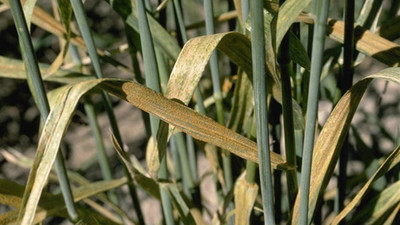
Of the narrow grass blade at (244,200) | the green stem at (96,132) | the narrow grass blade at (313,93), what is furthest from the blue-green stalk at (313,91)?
the green stem at (96,132)

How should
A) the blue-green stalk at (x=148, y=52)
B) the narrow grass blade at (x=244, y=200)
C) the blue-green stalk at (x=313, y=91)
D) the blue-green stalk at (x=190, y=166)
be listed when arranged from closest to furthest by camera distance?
the blue-green stalk at (x=313, y=91) < the blue-green stalk at (x=148, y=52) < the narrow grass blade at (x=244, y=200) < the blue-green stalk at (x=190, y=166)

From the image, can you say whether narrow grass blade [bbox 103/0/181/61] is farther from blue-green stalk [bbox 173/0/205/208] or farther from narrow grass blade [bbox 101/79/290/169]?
narrow grass blade [bbox 101/79/290/169]

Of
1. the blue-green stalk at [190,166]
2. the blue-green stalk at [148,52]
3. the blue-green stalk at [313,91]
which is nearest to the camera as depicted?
the blue-green stalk at [313,91]

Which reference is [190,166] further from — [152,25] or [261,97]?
[261,97]

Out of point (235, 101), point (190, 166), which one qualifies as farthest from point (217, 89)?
point (190, 166)

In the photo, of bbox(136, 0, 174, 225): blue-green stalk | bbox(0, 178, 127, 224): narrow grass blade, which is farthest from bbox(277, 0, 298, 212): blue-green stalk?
bbox(0, 178, 127, 224): narrow grass blade

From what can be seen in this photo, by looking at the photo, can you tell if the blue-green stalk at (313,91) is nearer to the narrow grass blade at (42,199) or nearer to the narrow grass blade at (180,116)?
the narrow grass blade at (180,116)

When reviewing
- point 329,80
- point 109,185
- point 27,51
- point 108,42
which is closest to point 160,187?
point 109,185
